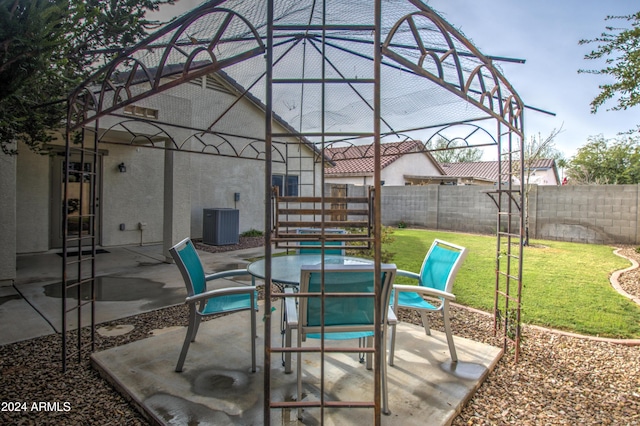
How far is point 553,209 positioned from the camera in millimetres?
10148

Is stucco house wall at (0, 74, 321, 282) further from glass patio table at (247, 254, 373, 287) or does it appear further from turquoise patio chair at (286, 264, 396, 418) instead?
turquoise patio chair at (286, 264, 396, 418)

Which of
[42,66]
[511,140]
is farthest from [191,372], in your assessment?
[511,140]

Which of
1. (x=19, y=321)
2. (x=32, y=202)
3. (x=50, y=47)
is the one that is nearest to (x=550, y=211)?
(x=50, y=47)

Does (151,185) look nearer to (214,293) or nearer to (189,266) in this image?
(189,266)

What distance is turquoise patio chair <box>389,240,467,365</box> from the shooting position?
282 centimetres

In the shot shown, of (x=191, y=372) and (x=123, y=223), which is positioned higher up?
(x=123, y=223)

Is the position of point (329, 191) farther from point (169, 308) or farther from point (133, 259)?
point (169, 308)

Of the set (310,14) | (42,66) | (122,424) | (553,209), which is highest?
(310,14)

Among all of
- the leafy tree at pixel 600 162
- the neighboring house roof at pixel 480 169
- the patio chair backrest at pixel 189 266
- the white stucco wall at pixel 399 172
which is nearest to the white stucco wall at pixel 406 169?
the white stucco wall at pixel 399 172

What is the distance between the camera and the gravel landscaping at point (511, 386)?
2.19 meters

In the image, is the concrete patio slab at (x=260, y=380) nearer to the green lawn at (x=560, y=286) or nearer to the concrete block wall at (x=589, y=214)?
the green lawn at (x=560, y=286)

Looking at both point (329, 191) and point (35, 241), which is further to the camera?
point (329, 191)

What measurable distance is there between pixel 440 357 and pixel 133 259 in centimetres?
620

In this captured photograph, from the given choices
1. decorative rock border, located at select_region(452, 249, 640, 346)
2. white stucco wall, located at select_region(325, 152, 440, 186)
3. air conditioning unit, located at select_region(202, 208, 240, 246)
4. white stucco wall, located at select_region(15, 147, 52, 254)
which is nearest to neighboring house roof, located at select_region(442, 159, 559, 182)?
white stucco wall, located at select_region(325, 152, 440, 186)
